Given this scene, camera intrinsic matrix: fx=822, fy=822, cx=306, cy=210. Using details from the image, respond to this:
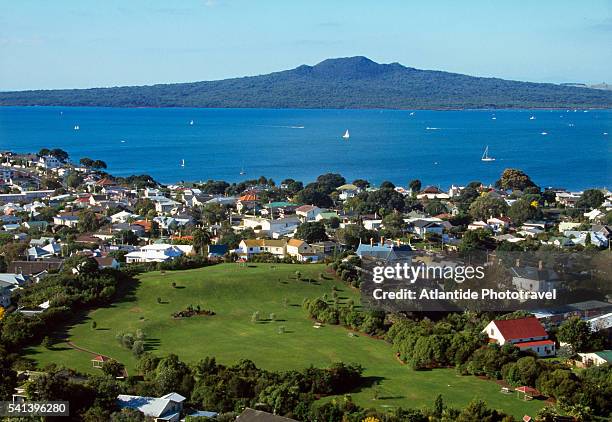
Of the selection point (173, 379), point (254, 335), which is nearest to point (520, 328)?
point (254, 335)

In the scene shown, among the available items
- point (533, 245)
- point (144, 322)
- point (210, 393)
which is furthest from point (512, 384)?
point (533, 245)

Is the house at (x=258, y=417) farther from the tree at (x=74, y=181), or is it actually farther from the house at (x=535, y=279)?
the tree at (x=74, y=181)

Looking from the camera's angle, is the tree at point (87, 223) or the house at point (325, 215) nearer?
the tree at point (87, 223)

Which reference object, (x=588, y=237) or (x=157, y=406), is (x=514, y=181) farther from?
(x=157, y=406)

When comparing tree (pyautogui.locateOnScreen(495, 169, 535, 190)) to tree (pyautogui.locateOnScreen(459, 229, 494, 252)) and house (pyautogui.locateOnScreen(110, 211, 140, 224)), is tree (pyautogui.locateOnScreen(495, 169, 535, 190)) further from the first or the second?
house (pyautogui.locateOnScreen(110, 211, 140, 224))

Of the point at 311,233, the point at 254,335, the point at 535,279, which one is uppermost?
the point at 535,279

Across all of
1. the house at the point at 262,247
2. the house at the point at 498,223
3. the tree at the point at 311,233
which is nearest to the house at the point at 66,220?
the house at the point at 262,247
